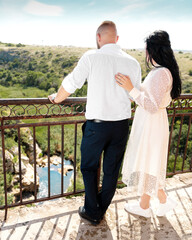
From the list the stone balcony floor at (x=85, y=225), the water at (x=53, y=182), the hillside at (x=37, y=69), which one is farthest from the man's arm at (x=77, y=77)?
the hillside at (x=37, y=69)

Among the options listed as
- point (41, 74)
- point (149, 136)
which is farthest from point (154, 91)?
point (41, 74)

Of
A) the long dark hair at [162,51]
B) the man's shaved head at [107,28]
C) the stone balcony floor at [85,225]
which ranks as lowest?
the stone balcony floor at [85,225]

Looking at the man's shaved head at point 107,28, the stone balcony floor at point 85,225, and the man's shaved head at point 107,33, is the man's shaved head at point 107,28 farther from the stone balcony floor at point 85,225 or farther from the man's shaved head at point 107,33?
the stone balcony floor at point 85,225

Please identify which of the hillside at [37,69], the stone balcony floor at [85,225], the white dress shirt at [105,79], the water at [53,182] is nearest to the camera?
the white dress shirt at [105,79]

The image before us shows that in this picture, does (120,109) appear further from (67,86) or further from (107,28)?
(107,28)

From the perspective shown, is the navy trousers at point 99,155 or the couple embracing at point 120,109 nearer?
the couple embracing at point 120,109

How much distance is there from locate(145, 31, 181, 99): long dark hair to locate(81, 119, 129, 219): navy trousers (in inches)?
18.0

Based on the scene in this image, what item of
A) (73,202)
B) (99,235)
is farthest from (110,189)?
(73,202)

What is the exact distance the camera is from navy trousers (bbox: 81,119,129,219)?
5.23 ft

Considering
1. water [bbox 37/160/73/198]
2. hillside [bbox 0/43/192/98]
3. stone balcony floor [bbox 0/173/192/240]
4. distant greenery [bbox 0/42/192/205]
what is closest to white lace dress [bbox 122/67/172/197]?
stone balcony floor [bbox 0/173/192/240]

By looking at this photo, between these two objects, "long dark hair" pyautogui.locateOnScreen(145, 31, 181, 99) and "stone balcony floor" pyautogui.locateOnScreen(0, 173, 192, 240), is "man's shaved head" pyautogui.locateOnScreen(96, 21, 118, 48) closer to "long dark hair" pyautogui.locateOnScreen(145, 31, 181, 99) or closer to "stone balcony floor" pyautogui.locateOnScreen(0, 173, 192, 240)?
"long dark hair" pyautogui.locateOnScreen(145, 31, 181, 99)

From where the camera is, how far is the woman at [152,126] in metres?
1.54

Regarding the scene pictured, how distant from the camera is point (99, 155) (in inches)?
66.1

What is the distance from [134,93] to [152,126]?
1.06ft
